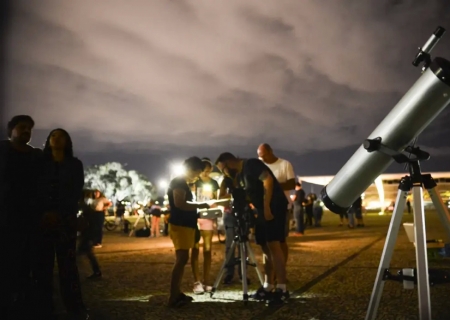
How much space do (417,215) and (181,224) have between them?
271 cm

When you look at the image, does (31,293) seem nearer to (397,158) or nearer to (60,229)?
(60,229)

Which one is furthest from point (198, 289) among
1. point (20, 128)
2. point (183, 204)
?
point (20, 128)

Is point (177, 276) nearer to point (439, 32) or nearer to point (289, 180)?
point (289, 180)

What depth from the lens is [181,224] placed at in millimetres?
5031

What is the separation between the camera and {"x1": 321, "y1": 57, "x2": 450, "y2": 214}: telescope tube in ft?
8.81

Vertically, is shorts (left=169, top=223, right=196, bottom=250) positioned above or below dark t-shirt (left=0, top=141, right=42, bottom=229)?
below

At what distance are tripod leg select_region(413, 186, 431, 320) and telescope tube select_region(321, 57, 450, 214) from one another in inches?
12.0

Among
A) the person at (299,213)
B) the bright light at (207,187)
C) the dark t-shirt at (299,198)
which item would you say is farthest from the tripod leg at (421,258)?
the dark t-shirt at (299,198)

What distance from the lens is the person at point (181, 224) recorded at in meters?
4.86

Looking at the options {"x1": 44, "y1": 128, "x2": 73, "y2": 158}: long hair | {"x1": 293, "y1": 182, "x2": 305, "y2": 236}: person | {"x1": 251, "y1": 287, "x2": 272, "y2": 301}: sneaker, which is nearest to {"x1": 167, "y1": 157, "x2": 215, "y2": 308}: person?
{"x1": 251, "y1": 287, "x2": 272, "y2": 301}: sneaker

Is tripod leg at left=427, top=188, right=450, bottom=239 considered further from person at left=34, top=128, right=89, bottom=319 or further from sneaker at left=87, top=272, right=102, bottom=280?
sneaker at left=87, top=272, right=102, bottom=280

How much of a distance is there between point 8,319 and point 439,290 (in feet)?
14.4

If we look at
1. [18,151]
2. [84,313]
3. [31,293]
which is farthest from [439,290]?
[18,151]

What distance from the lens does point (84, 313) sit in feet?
13.7
